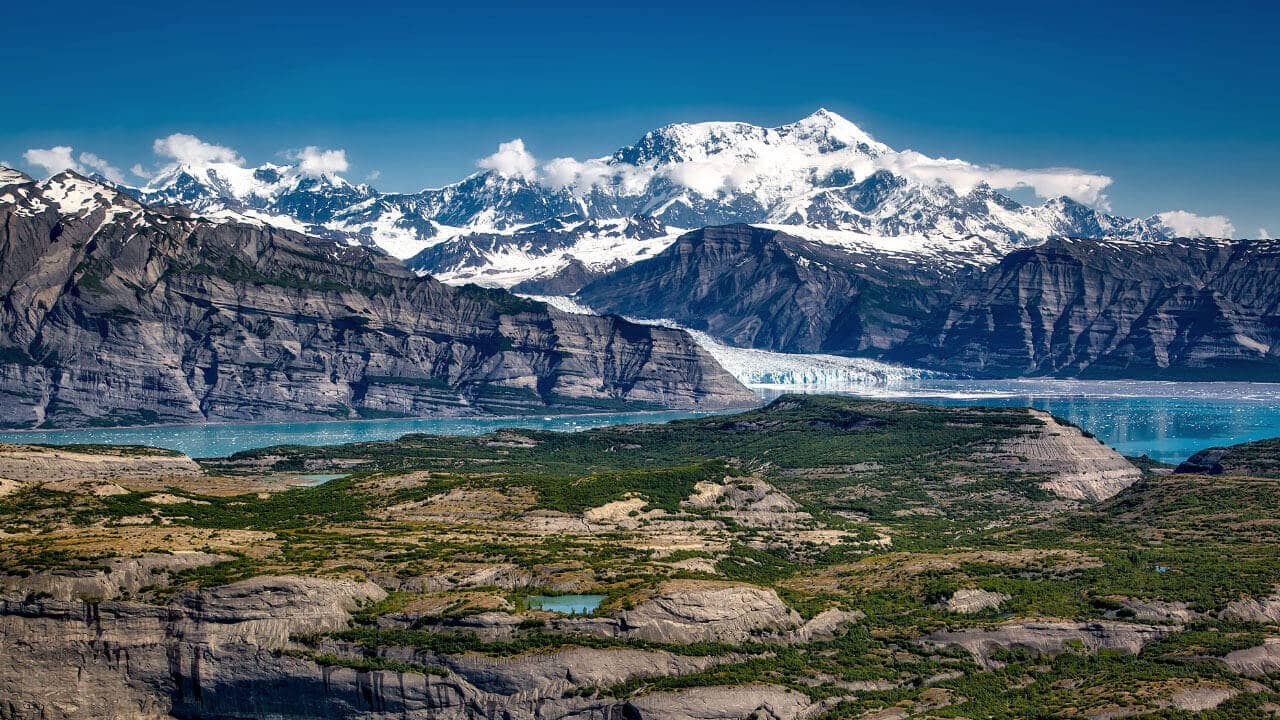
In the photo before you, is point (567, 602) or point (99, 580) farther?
point (567, 602)

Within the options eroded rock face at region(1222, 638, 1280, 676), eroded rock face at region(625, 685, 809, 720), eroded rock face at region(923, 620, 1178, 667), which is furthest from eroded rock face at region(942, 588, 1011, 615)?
eroded rock face at region(625, 685, 809, 720)

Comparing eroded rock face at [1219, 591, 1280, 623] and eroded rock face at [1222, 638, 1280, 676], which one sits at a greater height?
eroded rock face at [1219, 591, 1280, 623]

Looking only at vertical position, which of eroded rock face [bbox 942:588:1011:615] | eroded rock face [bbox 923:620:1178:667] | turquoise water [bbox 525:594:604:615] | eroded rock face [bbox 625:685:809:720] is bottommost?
eroded rock face [bbox 625:685:809:720]

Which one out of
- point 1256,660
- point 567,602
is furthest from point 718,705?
point 1256,660

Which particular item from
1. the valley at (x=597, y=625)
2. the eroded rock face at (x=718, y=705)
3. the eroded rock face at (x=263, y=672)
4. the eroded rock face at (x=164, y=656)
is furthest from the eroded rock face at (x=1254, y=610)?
the eroded rock face at (x=164, y=656)

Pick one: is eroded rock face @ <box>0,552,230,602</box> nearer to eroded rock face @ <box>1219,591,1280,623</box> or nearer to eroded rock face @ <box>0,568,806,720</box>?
eroded rock face @ <box>0,568,806,720</box>

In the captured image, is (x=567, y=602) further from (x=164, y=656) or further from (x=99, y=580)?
(x=99, y=580)

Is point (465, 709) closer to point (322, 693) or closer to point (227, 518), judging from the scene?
point (322, 693)
